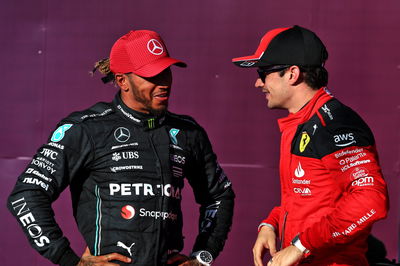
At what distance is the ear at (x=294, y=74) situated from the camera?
266cm

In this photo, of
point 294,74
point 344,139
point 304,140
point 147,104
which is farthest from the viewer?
point 147,104

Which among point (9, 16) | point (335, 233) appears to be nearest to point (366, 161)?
point (335, 233)

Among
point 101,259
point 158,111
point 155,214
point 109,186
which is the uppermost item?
point 158,111

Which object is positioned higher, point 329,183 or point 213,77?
point 329,183

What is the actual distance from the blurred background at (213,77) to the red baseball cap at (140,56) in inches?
56.1

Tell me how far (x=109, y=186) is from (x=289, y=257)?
33.2 inches

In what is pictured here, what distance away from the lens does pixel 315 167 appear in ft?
8.13

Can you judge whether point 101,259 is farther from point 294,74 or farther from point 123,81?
point 294,74

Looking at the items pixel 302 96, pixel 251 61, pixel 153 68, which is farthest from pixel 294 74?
pixel 153 68

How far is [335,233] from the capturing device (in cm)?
233

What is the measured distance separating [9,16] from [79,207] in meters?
2.14

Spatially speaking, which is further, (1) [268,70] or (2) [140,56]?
(2) [140,56]

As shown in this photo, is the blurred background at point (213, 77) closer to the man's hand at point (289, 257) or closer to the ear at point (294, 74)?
the ear at point (294, 74)

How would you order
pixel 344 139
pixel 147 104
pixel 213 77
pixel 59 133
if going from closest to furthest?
pixel 344 139
pixel 59 133
pixel 147 104
pixel 213 77
